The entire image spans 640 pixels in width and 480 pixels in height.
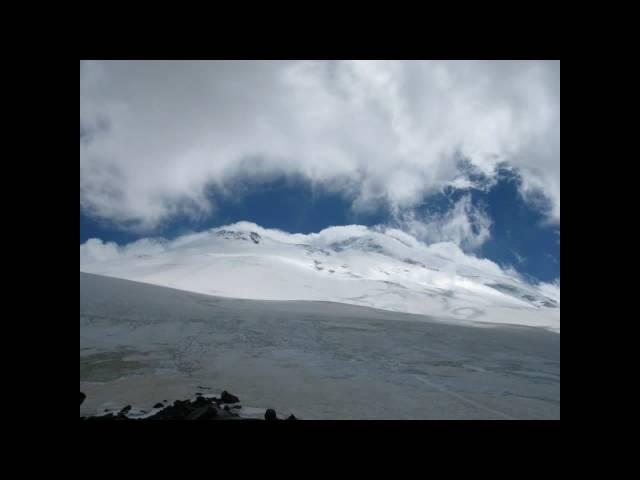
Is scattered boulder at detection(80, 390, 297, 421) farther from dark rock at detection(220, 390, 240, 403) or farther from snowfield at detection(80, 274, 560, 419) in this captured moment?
snowfield at detection(80, 274, 560, 419)

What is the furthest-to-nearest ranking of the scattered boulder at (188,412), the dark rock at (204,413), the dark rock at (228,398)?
the dark rock at (228,398) < the scattered boulder at (188,412) < the dark rock at (204,413)

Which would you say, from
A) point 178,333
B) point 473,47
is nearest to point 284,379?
point 178,333

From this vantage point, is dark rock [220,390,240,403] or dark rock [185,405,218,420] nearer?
dark rock [185,405,218,420]

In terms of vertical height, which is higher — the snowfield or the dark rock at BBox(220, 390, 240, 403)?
the dark rock at BBox(220, 390, 240, 403)

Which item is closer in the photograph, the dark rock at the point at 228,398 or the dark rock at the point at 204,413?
the dark rock at the point at 204,413

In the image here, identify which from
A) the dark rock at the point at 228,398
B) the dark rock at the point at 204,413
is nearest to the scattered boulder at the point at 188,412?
the dark rock at the point at 204,413

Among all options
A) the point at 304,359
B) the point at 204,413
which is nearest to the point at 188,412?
the point at 204,413

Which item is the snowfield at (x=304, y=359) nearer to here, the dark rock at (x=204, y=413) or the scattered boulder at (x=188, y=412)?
the scattered boulder at (x=188, y=412)

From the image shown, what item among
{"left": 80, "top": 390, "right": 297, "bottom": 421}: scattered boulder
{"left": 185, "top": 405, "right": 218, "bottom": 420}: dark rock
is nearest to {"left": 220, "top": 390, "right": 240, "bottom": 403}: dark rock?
{"left": 80, "top": 390, "right": 297, "bottom": 421}: scattered boulder

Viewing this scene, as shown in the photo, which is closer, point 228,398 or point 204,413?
point 204,413

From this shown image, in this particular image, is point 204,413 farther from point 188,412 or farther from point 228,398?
point 228,398

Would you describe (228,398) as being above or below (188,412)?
below

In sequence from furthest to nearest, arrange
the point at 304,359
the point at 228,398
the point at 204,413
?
1. the point at 304,359
2. the point at 228,398
3. the point at 204,413
